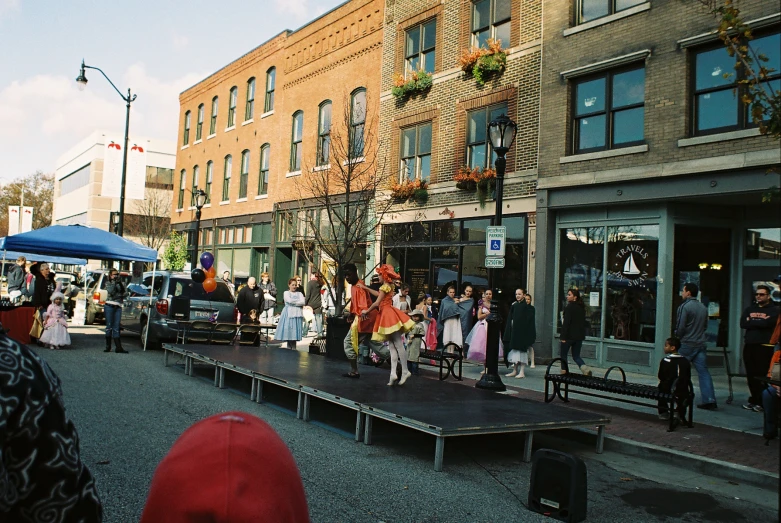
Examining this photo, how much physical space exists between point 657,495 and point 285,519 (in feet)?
18.7

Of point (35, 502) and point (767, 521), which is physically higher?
point (35, 502)

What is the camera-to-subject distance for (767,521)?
5.64 m

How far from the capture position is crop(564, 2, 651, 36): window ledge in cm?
1413

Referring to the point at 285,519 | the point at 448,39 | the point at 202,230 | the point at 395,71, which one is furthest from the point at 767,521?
the point at 202,230

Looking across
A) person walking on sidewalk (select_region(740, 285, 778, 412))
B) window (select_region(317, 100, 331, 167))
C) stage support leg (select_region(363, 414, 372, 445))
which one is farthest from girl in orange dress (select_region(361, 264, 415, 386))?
window (select_region(317, 100, 331, 167))

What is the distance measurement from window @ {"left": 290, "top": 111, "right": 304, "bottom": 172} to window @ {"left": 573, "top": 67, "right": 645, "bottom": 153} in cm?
1311

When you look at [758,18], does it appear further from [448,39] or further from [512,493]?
[512,493]

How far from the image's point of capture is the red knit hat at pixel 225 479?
1.37 metres

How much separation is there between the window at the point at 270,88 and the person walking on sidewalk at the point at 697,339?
21582 mm

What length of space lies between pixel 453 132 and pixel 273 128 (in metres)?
11.4

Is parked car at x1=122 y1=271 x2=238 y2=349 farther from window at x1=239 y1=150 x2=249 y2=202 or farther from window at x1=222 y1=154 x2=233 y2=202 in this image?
window at x1=222 y1=154 x2=233 y2=202

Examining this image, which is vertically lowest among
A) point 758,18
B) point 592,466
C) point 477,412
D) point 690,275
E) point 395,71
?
point 592,466

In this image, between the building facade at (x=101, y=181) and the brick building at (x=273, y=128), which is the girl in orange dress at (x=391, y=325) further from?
the building facade at (x=101, y=181)

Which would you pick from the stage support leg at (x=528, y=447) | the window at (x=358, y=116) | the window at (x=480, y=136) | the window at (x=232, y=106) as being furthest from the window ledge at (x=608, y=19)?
the window at (x=232, y=106)
